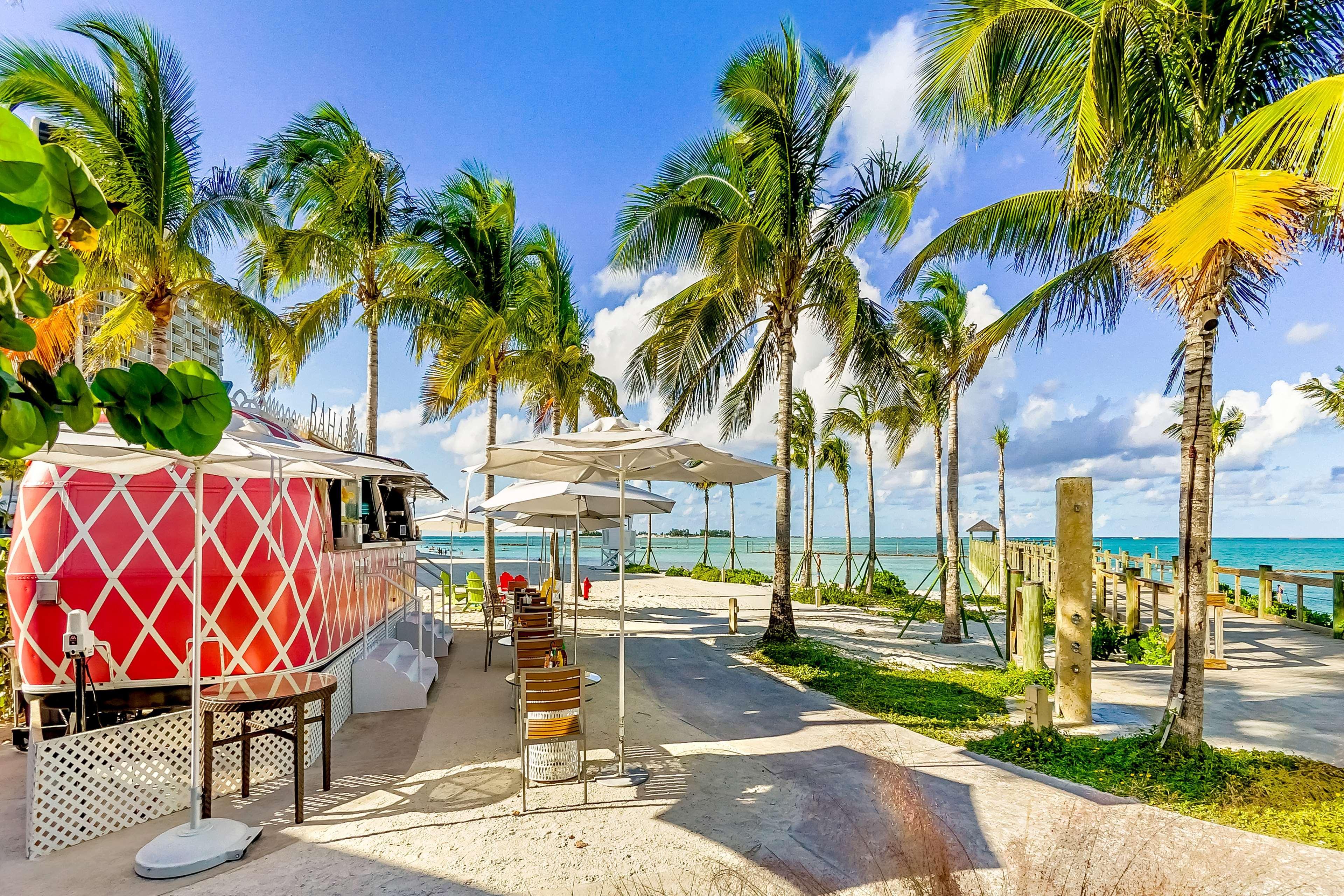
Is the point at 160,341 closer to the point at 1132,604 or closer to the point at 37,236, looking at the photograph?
the point at 37,236

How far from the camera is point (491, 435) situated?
16.6 metres

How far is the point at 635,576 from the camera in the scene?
28906 millimetres

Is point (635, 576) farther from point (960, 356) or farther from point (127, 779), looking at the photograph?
point (127, 779)

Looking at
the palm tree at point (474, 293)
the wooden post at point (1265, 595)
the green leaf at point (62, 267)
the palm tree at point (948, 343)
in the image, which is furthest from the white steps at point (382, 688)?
the wooden post at point (1265, 595)

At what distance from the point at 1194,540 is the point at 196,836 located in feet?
28.1

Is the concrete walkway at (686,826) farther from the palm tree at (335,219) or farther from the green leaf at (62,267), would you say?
the palm tree at (335,219)

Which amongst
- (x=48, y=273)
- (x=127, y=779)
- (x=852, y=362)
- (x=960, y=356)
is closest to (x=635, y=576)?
(x=852, y=362)

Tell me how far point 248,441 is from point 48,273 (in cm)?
518

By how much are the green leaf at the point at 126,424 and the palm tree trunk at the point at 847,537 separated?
84.4ft

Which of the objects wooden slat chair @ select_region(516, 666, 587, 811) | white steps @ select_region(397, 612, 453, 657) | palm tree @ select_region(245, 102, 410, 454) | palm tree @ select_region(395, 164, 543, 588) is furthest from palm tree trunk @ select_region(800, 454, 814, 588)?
wooden slat chair @ select_region(516, 666, 587, 811)

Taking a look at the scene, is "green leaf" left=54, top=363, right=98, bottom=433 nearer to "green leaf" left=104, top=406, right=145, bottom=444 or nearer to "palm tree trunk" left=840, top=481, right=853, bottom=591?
"green leaf" left=104, top=406, right=145, bottom=444

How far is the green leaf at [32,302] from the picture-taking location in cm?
77

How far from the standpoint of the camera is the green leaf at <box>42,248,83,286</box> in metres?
0.83

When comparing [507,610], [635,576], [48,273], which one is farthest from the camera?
[635,576]
